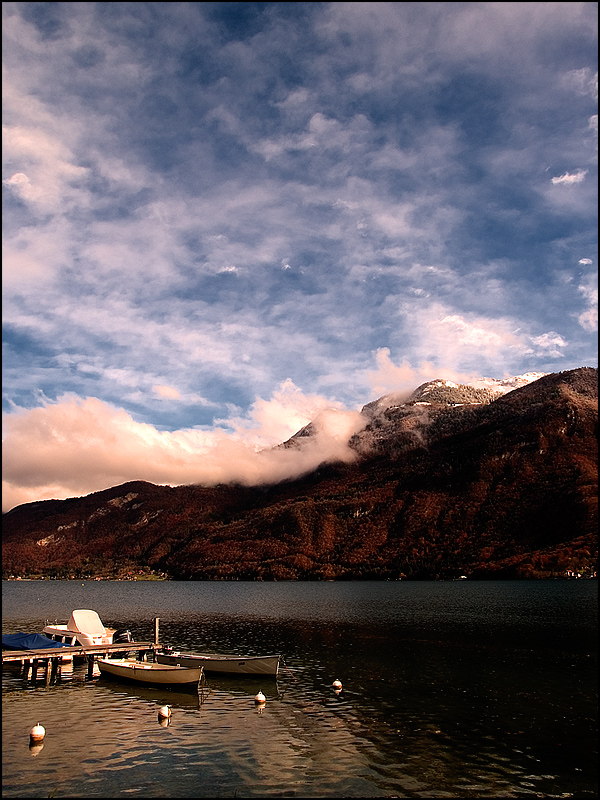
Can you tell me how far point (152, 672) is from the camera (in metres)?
50.0

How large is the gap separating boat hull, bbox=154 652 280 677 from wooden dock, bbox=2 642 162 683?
21.8 feet

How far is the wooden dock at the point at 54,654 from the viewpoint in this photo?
179 ft

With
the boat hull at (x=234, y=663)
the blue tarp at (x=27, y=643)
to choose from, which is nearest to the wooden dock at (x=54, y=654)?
the blue tarp at (x=27, y=643)

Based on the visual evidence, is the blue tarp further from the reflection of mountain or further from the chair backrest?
the reflection of mountain

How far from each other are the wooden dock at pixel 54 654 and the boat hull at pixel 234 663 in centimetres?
664

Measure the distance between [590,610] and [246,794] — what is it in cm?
11757

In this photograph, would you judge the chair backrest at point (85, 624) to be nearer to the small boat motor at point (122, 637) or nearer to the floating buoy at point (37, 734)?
the small boat motor at point (122, 637)

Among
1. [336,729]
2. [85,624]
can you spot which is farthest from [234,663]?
[85,624]

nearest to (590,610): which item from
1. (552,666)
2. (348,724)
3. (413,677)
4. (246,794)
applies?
(552,666)

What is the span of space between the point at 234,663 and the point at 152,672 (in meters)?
7.77

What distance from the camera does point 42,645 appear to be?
2292 inches

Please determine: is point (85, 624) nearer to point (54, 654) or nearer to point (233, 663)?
point (54, 654)

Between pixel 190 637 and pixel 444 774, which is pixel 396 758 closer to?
pixel 444 774

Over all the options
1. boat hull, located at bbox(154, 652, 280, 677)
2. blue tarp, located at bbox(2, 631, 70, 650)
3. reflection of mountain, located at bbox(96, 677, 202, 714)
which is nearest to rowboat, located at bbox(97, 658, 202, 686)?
reflection of mountain, located at bbox(96, 677, 202, 714)
